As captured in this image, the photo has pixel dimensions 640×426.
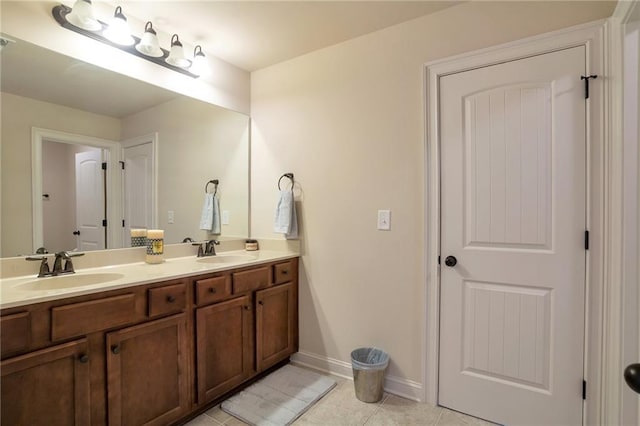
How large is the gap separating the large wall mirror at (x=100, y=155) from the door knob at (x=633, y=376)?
2273 millimetres

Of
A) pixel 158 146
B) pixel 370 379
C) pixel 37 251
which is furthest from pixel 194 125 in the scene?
pixel 370 379

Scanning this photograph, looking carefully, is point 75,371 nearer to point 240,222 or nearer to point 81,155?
point 81,155

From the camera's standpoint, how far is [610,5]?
5.05ft

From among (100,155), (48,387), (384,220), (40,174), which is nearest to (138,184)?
(100,155)

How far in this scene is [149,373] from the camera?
1601 mm

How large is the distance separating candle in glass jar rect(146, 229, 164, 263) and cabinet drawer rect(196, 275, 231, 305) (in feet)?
1.50

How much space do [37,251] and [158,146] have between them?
94cm

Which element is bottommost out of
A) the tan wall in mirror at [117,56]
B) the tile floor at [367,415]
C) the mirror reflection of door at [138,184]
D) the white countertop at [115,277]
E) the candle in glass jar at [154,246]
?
the tile floor at [367,415]

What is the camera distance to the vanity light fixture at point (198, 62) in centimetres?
227

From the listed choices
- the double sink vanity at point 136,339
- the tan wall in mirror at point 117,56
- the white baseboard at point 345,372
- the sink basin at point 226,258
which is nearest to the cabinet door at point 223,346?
the double sink vanity at point 136,339

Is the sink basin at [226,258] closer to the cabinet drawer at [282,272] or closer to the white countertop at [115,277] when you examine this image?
the white countertop at [115,277]

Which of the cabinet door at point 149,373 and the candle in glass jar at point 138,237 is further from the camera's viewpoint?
the candle in glass jar at point 138,237

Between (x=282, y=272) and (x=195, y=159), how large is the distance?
3.57 ft

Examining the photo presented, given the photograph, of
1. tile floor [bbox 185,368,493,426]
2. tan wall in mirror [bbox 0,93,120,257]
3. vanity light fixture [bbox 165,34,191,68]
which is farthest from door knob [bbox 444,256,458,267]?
tan wall in mirror [bbox 0,93,120,257]
